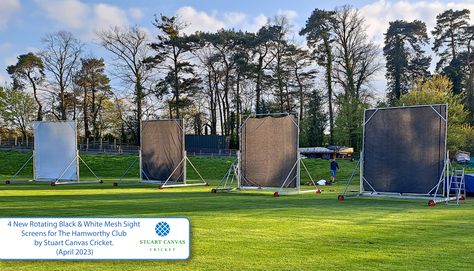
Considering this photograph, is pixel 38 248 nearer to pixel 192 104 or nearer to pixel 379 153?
pixel 379 153

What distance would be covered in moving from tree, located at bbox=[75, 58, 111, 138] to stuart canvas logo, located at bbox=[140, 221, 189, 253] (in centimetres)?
6065

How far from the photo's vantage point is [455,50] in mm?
64375

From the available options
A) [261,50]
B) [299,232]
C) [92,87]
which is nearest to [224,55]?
[261,50]

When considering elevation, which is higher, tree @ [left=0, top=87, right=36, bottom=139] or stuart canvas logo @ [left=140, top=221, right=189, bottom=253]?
tree @ [left=0, top=87, right=36, bottom=139]

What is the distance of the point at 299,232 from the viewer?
1014cm

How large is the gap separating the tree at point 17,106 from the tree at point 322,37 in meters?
35.7

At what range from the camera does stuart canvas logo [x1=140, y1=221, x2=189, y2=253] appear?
21.2 feet

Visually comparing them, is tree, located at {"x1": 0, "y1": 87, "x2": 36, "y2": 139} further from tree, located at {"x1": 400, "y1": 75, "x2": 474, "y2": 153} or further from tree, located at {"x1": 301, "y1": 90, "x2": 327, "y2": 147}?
tree, located at {"x1": 400, "y1": 75, "x2": 474, "y2": 153}

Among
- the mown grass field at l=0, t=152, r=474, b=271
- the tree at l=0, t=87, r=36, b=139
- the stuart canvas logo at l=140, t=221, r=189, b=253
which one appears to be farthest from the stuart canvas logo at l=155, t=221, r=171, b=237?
the tree at l=0, t=87, r=36, b=139

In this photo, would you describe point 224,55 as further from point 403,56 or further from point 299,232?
point 299,232

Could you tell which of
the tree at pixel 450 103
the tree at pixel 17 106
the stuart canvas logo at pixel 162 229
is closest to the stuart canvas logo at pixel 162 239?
the stuart canvas logo at pixel 162 229

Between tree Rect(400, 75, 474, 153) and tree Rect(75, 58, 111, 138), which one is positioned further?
tree Rect(75, 58, 111, 138)

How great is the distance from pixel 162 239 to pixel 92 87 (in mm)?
61642

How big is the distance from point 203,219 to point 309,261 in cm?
479
